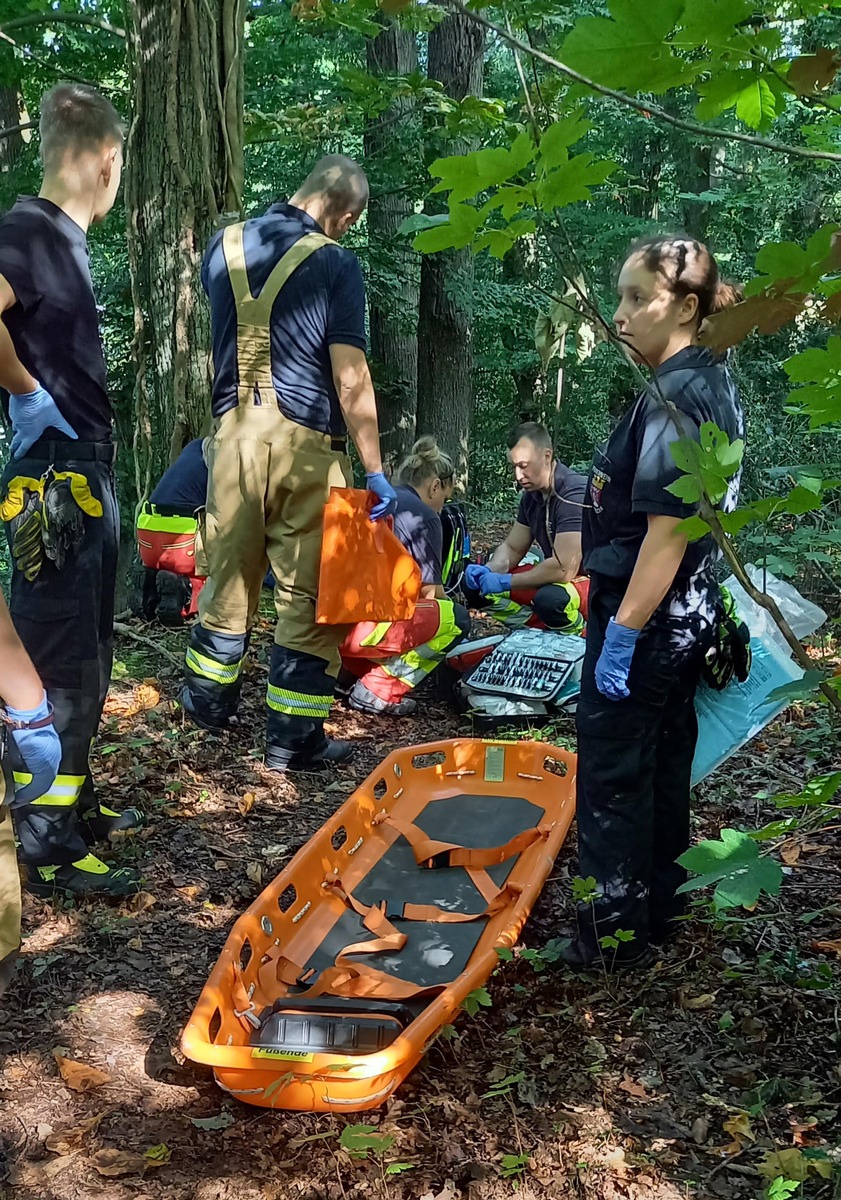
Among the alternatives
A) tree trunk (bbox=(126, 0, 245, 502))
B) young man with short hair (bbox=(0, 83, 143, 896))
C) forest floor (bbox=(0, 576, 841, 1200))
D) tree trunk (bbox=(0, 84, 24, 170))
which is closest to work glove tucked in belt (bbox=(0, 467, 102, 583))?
young man with short hair (bbox=(0, 83, 143, 896))

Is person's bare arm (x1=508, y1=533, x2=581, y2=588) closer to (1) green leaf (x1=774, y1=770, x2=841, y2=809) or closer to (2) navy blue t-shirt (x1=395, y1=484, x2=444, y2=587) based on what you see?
(2) navy blue t-shirt (x1=395, y1=484, x2=444, y2=587)

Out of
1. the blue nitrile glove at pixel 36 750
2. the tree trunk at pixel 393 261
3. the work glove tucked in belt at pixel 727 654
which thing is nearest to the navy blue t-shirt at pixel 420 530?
the work glove tucked in belt at pixel 727 654

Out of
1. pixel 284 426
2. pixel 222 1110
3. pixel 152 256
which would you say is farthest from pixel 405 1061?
pixel 152 256

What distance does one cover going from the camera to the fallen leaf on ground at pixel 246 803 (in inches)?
166

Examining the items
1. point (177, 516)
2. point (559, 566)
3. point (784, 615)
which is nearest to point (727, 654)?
point (784, 615)

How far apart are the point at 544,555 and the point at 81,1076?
4.49 metres

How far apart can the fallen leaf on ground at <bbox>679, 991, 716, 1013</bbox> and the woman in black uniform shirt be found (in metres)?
0.21

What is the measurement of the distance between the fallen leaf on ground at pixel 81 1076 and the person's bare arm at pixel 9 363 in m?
1.97

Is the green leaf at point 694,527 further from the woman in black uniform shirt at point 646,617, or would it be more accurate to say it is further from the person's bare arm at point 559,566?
the person's bare arm at point 559,566

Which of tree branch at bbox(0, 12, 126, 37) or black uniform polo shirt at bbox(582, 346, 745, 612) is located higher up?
tree branch at bbox(0, 12, 126, 37)

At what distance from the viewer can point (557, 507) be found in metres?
6.13

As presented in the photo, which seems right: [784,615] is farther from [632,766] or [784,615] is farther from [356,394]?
[356,394]

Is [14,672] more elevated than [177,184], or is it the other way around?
[177,184]

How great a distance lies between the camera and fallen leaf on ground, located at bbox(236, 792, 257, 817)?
4215 mm
